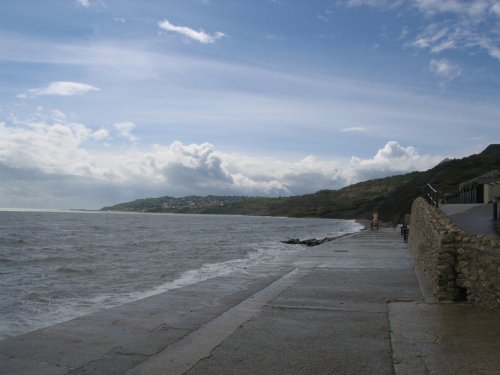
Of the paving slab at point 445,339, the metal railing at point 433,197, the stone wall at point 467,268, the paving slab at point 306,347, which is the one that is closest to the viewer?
the paving slab at point 445,339

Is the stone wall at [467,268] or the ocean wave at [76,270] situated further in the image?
the ocean wave at [76,270]

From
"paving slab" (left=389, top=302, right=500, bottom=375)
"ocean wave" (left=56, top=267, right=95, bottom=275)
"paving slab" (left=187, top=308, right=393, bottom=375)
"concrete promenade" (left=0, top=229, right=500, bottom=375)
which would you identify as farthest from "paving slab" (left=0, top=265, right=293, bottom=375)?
"ocean wave" (left=56, top=267, right=95, bottom=275)

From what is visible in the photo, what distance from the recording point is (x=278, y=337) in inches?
280

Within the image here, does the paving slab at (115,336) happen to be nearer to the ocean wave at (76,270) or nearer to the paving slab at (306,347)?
the paving slab at (306,347)

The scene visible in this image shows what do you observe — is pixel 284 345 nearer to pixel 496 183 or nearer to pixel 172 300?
pixel 172 300

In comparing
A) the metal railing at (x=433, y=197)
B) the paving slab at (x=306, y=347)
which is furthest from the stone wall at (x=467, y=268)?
the metal railing at (x=433, y=197)

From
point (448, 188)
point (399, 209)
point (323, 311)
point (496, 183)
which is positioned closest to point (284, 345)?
point (323, 311)

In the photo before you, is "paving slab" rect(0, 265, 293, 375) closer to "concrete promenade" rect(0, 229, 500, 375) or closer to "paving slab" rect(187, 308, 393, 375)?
"concrete promenade" rect(0, 229, 500, 375)

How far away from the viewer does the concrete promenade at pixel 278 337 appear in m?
5.93

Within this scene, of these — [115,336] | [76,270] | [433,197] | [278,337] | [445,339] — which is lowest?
[76,270]

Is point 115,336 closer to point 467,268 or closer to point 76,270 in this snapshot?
point 467,268

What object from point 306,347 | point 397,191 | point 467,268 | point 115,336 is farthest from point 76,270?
point 397,191

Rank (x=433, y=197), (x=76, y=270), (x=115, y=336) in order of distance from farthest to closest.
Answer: (x=76, y=270) → (x=433, y=197) → (x=115, y=336)

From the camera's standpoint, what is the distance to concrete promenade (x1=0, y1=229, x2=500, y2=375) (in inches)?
233
